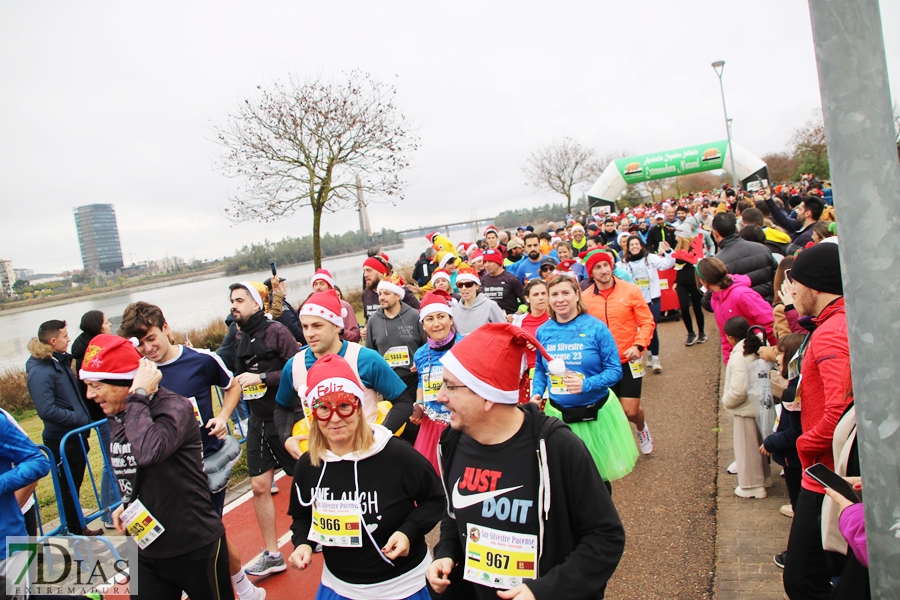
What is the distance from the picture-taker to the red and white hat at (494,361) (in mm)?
2100

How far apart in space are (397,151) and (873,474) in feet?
46.9

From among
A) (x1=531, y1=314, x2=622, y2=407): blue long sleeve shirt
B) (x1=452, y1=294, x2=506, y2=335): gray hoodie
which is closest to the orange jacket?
(x1=452, y1=294, x2=506, y2=335): gray hoodie

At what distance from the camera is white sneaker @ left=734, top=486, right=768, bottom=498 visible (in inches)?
174

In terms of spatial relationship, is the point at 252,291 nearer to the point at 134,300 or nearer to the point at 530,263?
the point at 530,263

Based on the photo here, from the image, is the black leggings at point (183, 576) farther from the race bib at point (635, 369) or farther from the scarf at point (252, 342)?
the race bib at point (635, 369)

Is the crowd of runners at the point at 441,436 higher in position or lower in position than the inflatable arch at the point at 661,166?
lower

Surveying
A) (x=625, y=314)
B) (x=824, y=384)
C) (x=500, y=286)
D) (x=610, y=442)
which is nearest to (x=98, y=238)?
(x=500, y=286)

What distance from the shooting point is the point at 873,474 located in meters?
1.48

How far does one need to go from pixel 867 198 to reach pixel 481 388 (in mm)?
1319

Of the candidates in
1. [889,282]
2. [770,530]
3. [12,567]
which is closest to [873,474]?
[889,282]

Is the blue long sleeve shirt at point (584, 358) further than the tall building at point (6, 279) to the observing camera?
No

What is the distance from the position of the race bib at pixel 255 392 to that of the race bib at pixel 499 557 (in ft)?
9.19

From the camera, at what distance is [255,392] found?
4441mm

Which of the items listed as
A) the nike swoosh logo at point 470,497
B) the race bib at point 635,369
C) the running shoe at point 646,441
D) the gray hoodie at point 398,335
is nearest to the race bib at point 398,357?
the gray hoodie at point 398,335
